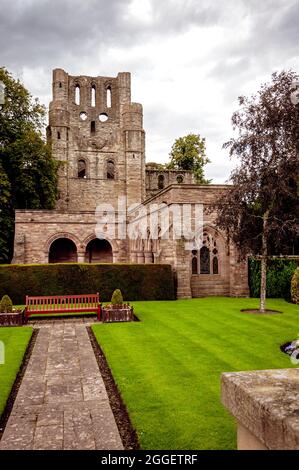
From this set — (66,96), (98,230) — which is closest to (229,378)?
(98,230)

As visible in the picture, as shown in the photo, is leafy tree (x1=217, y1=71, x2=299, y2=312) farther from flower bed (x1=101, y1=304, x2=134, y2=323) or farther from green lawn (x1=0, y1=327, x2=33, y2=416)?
green lawn (x1=0, y1=327, x2=33, y2=416)

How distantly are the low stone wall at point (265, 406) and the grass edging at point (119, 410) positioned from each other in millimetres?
2387

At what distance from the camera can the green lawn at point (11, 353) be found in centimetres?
683

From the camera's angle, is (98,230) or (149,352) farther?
(98,230)

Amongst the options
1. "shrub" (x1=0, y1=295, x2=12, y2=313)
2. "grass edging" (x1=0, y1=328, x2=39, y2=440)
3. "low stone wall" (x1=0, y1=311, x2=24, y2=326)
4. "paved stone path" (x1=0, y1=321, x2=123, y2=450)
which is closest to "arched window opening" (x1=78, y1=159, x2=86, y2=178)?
"shrub" (x1=0, y1=295, x2=12, y2=313)

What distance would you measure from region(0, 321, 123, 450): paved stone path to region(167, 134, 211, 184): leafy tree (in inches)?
1625

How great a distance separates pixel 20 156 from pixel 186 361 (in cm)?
2584

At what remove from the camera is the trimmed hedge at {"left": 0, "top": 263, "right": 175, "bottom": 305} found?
58.1 feet

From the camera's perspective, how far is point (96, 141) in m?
44.1

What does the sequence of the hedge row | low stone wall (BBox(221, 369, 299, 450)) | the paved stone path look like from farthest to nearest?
the hedge row → the paved stone path → low stone wall (BBox(221, 369, 299, 450))

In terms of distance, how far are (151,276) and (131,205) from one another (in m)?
23.6

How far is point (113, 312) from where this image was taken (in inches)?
524
